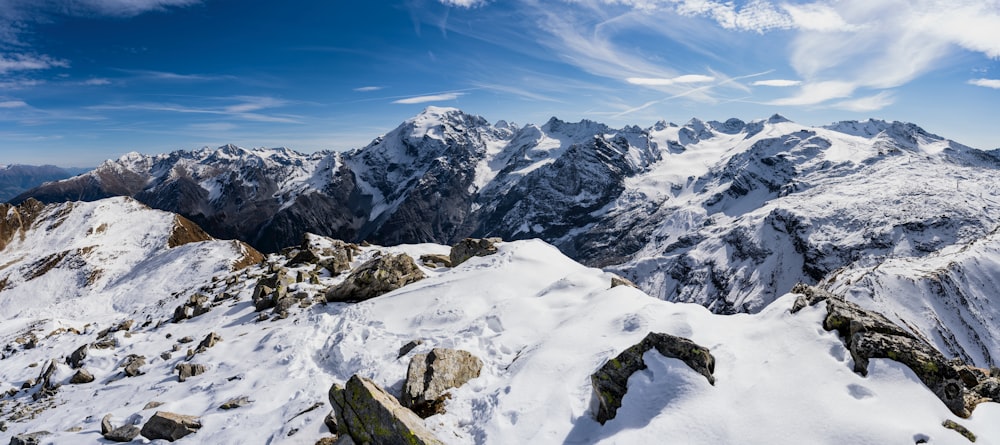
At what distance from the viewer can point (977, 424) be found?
977 cm

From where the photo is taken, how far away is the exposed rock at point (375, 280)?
91.1ft

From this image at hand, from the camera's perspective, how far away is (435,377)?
47.4 ft

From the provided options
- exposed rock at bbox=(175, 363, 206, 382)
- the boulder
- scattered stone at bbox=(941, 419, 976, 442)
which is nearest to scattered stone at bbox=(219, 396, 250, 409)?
exposed rock at bbox=(175, 363, 206, 382)

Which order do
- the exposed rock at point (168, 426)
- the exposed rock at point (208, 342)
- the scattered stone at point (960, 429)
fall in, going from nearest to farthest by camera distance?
the scattered stone at point (960, 429) → the exposed rock at point (168, 426) → the exposed rock at point (208, 342)

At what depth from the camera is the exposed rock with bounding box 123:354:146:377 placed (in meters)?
22.2

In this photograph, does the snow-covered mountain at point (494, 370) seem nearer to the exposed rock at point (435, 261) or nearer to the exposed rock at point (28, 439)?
the exposed rock at point (28, 439)

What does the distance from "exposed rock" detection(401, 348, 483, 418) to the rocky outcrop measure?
12.0m

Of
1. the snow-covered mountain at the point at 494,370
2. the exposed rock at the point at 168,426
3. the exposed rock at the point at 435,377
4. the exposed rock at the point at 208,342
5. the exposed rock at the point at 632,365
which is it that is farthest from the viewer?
the exposed rock at the point at 208,342

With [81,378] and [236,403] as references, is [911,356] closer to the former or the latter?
[236,403]

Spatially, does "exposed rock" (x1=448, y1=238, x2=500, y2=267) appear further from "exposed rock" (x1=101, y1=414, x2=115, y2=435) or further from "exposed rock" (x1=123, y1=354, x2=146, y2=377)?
"exposed rock" (x1=101, y1=414, x2=115, y2=435)

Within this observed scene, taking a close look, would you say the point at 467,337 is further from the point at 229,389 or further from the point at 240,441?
the point at 229,389

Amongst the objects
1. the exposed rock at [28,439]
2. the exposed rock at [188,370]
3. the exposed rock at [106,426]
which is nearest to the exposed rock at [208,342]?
the exposed rock at [188,370]

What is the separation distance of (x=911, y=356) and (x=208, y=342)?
102 ft

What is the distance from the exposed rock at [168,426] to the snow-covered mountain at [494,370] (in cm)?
17
